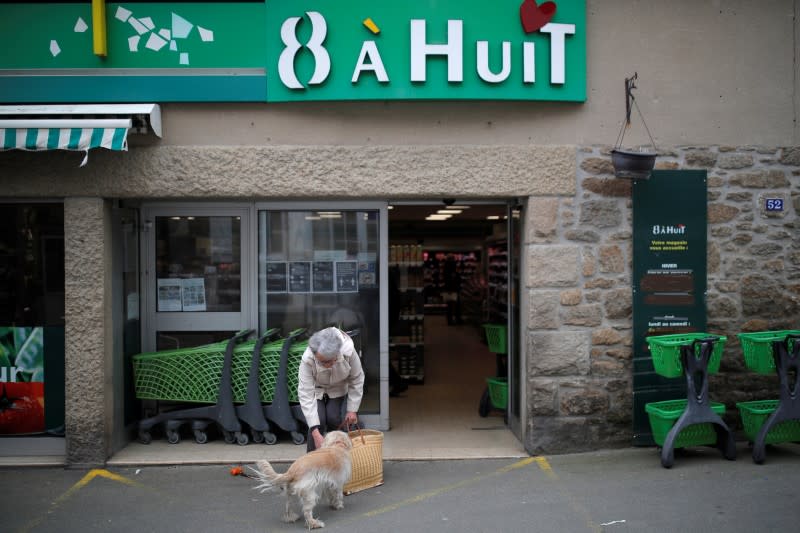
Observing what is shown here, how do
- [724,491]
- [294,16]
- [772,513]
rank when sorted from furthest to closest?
[294,16] → [724,491] → [772,513]

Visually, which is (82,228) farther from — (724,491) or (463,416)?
(724,491)

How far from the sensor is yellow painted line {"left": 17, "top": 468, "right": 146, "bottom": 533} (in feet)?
18.1

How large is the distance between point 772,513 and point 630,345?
207 centimetres

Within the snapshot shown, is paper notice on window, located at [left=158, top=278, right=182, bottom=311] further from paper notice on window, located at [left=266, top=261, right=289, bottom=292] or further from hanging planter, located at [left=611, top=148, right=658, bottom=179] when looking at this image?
hanging planter, located at [left=611, top=148, right=658, bottom=179]

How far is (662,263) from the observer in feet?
23.1

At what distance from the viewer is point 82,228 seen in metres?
6.89

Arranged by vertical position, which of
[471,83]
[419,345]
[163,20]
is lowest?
[419,345]

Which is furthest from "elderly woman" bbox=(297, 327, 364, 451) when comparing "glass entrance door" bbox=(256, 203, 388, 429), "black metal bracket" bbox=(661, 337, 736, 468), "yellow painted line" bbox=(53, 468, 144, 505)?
"black metal bracket" bbox=(661, 337, 736, 468)

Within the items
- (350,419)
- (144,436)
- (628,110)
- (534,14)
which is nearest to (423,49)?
(534,14)

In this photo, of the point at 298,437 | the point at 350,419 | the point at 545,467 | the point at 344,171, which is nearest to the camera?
the point at 350,419

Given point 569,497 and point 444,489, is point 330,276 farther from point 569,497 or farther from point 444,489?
point 569,497

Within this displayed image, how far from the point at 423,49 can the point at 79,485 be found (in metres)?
5.01

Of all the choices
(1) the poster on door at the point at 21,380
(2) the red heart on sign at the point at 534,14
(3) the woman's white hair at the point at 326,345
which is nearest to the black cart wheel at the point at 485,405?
(3) the woman's white hair at the point at 326,345

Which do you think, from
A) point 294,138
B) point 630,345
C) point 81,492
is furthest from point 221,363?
point 630,345
